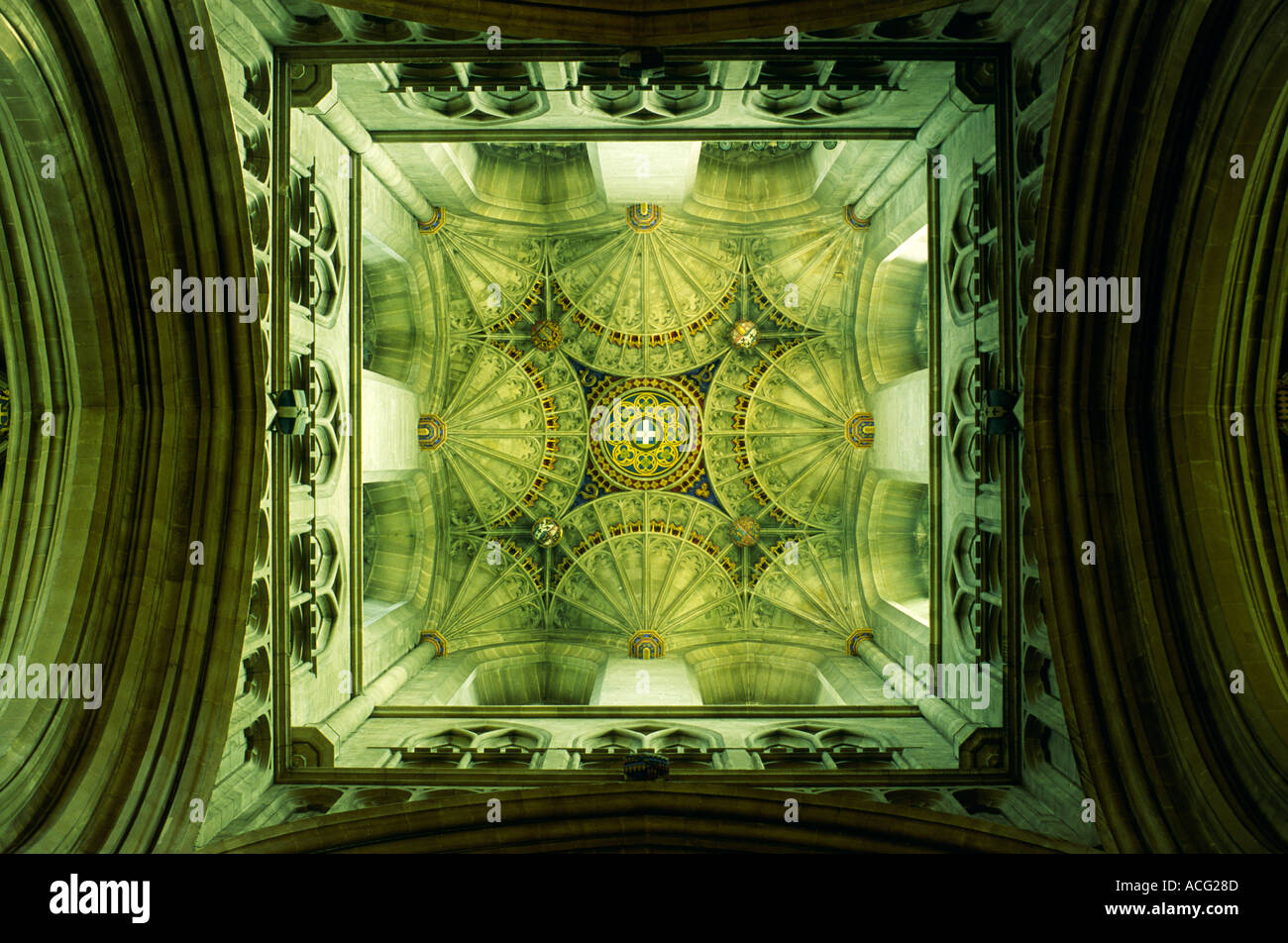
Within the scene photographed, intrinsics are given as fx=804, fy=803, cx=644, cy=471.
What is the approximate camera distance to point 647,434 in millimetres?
16469

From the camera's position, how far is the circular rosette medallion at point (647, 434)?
1647cm

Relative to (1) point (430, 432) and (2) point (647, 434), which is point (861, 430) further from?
(1) point (430, 432)

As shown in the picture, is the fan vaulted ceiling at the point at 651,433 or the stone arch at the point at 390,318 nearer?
the stone arch at the point at 390,318

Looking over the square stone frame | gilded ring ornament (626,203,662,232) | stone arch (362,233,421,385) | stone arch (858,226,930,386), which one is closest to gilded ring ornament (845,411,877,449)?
stone arch (858,226,930,386)

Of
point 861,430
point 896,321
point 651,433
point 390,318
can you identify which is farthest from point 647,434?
point 390,318

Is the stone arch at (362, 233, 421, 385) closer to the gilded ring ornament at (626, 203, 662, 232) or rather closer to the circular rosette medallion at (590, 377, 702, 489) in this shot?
the circular rosette medallion at (590, 377, 702, 489)

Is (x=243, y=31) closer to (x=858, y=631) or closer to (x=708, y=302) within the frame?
(x=708, y=302)

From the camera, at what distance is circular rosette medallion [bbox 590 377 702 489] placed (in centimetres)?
1647

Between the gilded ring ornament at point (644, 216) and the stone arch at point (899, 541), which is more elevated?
the gilded ring ornament at point (644, 216)

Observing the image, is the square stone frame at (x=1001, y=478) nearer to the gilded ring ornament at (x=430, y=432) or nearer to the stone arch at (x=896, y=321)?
the stone arch at (x=896, y=321)

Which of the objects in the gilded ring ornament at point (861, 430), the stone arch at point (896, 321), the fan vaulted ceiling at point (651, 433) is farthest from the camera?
the gilded ring ornament at point (861, 430)

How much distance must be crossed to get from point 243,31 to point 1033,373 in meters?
8.44

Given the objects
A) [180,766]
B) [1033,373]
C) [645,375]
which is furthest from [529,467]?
[1033,373]

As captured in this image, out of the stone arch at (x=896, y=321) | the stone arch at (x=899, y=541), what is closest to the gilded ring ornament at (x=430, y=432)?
the stone arch at (x=896, y=321)
